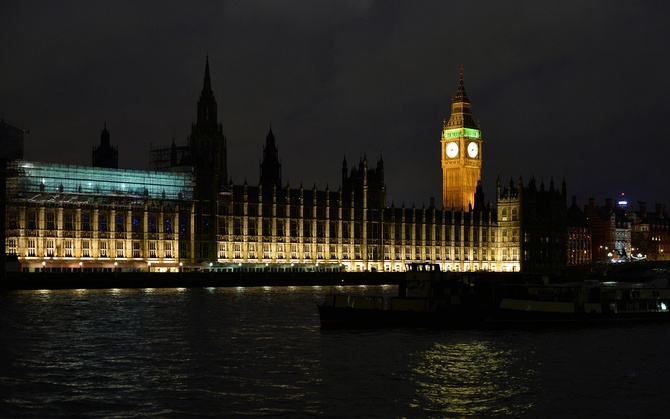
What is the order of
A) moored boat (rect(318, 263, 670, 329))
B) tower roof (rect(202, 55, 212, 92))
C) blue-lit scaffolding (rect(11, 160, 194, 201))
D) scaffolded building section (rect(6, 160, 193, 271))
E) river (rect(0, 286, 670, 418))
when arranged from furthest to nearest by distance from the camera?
tower roof (rect(202, 55, 212, 92)), blue-lit scaffolding (rect(11, 160, 194, 201)), scaffolded building section (rect(6, 160, 193, 271)), moored boat (rect(318, 263, 670, 329)), river (rect(0, 286, 670, 418))

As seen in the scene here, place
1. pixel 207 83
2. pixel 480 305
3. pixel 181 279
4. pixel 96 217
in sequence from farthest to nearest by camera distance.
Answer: pixel 207 83 < pixel 96 217 < pixel 181 279 < pixel 480 305

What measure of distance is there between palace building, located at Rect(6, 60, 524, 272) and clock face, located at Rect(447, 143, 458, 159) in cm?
1955

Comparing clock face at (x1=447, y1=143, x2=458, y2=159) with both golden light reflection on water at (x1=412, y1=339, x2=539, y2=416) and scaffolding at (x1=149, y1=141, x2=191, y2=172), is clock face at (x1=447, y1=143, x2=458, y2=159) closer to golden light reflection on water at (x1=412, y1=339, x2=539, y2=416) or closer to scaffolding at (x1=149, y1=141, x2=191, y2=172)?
scaffolding at (x1=149, y1=141, x2=191, y2=172)

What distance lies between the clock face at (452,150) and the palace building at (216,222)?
19550mm

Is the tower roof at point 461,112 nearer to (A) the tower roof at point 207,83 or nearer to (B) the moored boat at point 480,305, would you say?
(A) the tower roof at point 207,83

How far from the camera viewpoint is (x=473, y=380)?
3991cm

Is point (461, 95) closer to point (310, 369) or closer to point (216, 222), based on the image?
point (216, 222)

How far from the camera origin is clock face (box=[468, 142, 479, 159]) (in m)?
192

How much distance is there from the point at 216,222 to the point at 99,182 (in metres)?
15.2

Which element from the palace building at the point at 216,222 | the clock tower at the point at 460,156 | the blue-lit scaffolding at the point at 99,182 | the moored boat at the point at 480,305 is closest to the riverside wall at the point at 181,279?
the palace building at the point at 216,222

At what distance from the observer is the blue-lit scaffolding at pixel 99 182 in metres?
116

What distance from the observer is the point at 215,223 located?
5054 inches

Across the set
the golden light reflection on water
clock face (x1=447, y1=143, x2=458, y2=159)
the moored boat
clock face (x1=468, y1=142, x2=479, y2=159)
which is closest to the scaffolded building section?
the moored boat

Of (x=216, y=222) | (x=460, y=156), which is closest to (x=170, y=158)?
(x=216, y=222)
